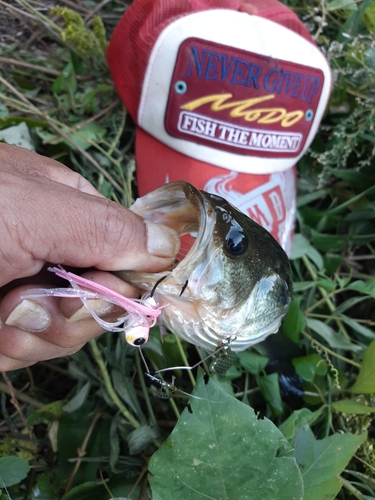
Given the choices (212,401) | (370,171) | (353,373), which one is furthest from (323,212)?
(212,401)

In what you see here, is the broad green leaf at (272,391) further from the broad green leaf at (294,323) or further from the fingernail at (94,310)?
the fingernail at (94,310)

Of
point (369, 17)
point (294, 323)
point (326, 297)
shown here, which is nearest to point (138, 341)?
point (294, 323)

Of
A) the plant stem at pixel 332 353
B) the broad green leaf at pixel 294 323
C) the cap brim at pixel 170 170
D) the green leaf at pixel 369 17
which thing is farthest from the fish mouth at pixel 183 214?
the green leaf at pixel 369 17

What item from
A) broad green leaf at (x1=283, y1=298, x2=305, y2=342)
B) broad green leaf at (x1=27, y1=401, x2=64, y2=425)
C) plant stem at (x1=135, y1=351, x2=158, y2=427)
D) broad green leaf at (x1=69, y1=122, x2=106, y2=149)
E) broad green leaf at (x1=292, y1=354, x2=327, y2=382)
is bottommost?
broad green leaf at (x1=27, y1=401, x2=64, y2=425)

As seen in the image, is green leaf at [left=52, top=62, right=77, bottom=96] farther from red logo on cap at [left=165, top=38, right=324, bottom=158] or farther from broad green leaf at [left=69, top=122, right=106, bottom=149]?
red logo on cap at [left=165, top=38, right=324, bottom=158]

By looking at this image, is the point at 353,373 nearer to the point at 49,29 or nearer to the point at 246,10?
the point at 246,10

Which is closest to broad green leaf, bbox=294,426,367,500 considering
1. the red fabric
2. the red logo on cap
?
the red logo on cap
